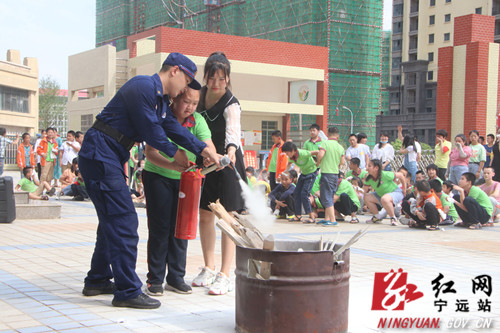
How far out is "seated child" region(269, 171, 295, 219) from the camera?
1213cm

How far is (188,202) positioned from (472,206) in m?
7.73

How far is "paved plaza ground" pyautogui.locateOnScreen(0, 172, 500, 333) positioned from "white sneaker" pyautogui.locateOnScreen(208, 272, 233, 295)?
0.07 metres

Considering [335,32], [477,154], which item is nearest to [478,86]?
[477,154]

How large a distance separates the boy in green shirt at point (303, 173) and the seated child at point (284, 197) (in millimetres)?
434

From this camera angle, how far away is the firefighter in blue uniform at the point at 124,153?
4.36m

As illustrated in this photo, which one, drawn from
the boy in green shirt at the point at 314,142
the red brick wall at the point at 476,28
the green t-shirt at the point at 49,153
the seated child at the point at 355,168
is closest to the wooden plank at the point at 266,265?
the boy in green shirt at the point at 314,142

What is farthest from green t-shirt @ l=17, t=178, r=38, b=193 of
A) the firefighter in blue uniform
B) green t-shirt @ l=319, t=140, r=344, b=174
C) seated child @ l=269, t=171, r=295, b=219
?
the firefighter in blue uniform

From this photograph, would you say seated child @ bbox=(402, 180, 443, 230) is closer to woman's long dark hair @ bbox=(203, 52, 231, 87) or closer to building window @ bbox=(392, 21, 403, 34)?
woman's long dark hair @ bbox=(203, 52, 231, 87)

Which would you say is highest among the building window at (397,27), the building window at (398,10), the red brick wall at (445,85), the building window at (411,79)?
the building window at (398,10)

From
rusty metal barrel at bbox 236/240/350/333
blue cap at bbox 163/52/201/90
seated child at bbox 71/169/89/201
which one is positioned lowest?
seated child at bbox 71/169/89/201

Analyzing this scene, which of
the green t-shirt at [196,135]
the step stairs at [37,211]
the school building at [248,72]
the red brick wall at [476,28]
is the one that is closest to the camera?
the green t-shirt at [196,135]

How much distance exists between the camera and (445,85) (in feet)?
86.8

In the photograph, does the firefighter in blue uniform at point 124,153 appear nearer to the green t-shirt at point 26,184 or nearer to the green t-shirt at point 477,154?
the green t-shirt at point 26,184

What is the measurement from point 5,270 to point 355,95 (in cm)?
6259
